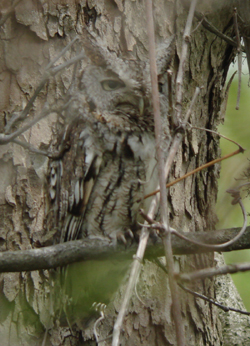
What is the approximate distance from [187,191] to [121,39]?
0.90 metres

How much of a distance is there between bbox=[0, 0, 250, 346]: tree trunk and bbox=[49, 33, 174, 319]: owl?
0.16 meters

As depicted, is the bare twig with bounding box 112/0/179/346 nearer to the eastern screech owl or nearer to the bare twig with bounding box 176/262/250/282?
the bare twig with bounding box 176/262/250/282

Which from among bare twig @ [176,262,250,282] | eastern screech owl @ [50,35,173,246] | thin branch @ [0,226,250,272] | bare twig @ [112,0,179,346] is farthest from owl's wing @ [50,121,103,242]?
bare twig @ [176,262,250,282]

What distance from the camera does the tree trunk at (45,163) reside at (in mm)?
1792

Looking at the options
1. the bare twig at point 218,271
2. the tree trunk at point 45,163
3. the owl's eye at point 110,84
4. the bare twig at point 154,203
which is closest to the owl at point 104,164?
the owl's eye at point 110,84

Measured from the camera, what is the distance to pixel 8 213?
1824 millimetres

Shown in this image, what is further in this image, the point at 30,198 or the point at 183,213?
the point at 183,213

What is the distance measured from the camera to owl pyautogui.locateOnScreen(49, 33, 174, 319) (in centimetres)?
174

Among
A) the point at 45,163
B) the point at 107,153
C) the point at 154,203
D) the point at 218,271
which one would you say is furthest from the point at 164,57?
the point at 218,271

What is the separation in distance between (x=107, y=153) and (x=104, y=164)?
5 centimetres

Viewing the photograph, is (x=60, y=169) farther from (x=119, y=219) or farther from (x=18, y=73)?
(x=18, y=73)

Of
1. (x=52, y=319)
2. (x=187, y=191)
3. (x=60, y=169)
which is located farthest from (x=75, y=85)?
(x=52, y=319)

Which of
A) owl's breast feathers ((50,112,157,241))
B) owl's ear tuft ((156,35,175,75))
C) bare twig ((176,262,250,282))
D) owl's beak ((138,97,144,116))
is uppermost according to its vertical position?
owl's ear tuft ((156,35,175,75))

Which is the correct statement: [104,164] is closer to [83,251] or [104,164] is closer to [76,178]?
[76,178]
